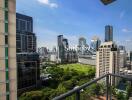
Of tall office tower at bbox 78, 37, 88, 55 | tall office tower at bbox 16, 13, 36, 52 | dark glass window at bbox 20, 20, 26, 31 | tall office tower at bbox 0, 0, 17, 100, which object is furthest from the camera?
tall office tower at bbox 78, 37, 88, 55

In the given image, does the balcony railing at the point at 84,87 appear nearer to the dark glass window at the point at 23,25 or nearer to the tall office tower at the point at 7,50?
the tall office tower at the point at 7,50

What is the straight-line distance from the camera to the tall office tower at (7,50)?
6.20 metres

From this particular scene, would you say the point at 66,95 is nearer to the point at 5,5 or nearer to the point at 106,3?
the point at 106,3

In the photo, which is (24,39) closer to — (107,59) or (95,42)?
(107,59)

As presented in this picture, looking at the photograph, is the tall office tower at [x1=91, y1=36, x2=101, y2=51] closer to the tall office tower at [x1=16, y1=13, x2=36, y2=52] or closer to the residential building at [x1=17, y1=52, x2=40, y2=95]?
the tall office tower at [x1=16, y1=13, x2=36, y2=52]

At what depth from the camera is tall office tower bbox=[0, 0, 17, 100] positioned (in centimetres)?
620

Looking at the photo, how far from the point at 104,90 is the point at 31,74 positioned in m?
19.1

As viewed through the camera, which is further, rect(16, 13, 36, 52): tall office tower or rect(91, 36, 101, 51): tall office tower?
rect(91, 36, 101, 51): tall office tower

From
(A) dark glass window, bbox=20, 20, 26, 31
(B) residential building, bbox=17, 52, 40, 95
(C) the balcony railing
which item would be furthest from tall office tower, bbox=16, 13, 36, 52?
(C) the balcony railing

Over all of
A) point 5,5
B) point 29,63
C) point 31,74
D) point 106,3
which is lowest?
point 31,74

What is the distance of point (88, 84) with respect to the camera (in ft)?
5.69

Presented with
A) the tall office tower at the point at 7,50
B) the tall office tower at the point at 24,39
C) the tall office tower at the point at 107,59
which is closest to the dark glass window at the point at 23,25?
the tall office tower at the point at 24,39

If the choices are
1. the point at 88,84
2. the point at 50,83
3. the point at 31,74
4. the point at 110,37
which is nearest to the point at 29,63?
the point at 31,74

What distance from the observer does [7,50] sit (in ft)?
20.9
